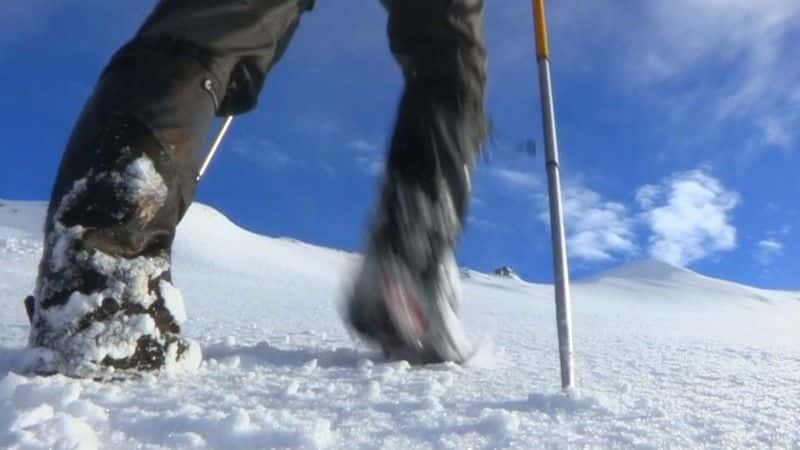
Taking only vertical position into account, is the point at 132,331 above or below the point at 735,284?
below

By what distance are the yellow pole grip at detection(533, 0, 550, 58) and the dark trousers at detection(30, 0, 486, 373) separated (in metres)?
0.15

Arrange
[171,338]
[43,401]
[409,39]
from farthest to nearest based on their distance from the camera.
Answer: [409,39]
[171,338]
[43,401]

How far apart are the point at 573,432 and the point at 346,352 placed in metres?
0.64

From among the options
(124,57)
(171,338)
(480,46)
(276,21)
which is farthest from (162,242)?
(480,46)

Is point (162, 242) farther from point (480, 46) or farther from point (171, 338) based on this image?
point (480, 46)

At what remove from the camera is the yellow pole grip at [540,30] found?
1539mm

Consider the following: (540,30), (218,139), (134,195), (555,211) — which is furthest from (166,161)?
(540,30)

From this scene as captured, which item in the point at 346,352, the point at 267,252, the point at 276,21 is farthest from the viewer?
the point at 267,252

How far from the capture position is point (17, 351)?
1.18m

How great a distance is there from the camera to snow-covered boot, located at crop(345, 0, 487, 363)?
4.48 feet

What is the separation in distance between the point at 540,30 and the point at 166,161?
769 mm

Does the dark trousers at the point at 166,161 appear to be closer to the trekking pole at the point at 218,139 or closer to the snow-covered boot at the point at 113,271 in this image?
the snow-covered boot at the point at 113,271

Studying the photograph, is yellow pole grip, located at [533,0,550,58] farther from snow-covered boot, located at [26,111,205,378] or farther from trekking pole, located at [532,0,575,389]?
snow-covered boot, located at [26,111,205,378]

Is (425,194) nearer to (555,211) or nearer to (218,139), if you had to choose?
(555,211)
